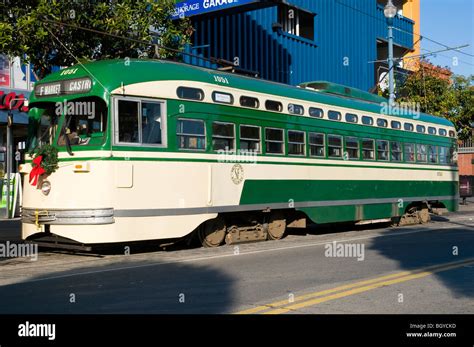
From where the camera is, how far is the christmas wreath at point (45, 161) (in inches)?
440

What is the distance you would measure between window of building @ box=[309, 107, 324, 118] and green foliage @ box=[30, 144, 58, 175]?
6.57m

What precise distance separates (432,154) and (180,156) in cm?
1202

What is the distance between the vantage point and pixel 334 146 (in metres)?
15.8

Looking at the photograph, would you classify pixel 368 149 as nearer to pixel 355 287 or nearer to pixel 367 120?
pixel 367 120

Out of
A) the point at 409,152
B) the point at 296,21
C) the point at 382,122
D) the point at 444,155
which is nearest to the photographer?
the point at 382,122


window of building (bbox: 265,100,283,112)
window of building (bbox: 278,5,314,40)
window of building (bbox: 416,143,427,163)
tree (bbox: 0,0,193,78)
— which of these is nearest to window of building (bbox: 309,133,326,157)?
window of building (bbox: 265,100,283,112)

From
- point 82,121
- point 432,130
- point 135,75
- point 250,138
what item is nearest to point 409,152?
point 432,130

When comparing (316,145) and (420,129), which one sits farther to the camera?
(420,129)

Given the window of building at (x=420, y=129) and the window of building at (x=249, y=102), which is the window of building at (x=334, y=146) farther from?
the window of building at (x=420, y=129)

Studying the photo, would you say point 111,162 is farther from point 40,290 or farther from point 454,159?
point 454,159

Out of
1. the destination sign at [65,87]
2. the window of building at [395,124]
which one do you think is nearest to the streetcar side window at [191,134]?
the destination sign at [65,87]

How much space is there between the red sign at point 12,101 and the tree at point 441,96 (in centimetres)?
1951
